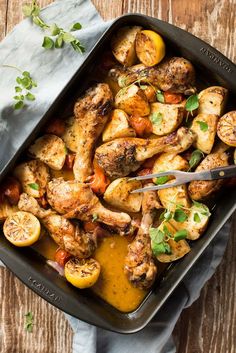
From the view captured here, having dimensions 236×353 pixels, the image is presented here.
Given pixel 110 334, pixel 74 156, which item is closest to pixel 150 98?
pixel 74 156

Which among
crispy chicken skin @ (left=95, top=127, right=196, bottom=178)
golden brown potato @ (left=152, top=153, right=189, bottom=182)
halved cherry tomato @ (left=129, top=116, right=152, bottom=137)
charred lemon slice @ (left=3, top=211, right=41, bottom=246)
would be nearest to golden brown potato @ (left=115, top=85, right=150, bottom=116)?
halved cherry tomato @ (left=129, top=116, right=152, bottom=137)

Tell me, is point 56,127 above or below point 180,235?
above

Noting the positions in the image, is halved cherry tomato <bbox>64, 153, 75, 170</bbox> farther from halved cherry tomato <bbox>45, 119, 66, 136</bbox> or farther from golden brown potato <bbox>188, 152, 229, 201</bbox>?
golden brown potato <bbox>188, 152, 229, 201</bbox>

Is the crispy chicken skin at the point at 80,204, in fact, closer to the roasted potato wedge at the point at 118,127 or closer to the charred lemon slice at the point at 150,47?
the roasted potato wedge at the point at 118,127

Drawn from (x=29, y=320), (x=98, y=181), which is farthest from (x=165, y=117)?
(x=29, y=320)

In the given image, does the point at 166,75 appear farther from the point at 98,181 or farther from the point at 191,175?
the point at 98,181

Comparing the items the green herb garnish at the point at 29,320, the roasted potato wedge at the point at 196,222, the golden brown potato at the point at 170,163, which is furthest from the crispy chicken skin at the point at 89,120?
the green herb garnish at the point at 29,320

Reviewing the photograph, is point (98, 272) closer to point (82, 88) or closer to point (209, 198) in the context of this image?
point (209, 198)
